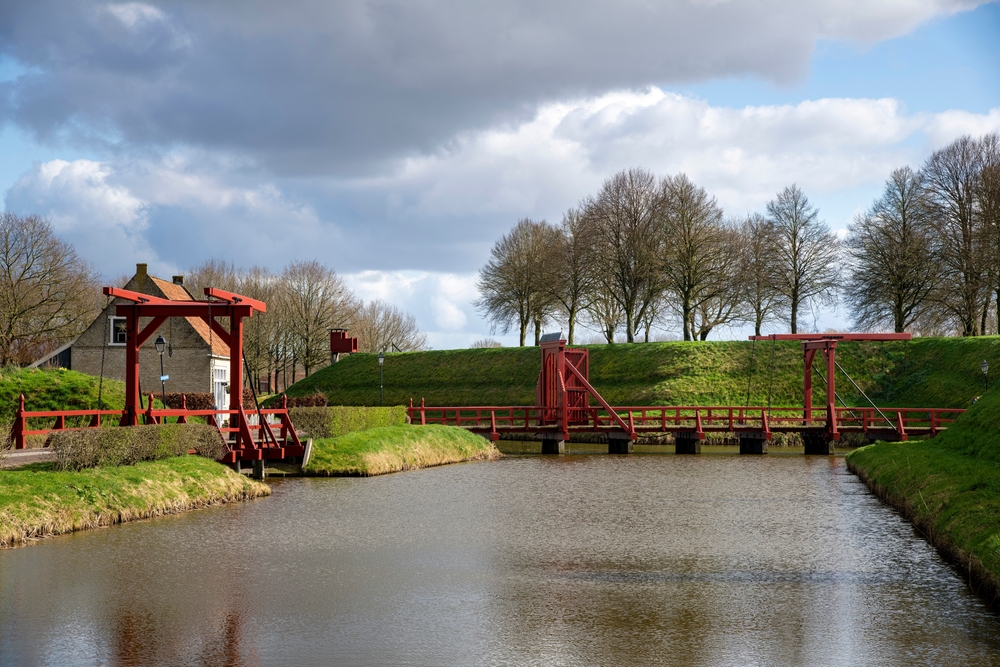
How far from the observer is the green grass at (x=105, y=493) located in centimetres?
1259

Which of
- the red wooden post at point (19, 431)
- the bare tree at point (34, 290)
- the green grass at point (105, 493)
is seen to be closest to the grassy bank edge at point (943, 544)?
the green grass at point (105, 493)

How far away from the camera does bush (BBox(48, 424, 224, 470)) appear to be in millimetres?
14664

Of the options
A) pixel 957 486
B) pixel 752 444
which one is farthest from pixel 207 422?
pixel 752 444

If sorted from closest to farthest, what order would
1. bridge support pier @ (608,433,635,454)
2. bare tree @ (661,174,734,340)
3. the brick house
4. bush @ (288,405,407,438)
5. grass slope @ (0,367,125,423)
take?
1. bush @ (288,405,407,438)
2. grass slope @ (0,367,125,423)
3. bridge support pier @ (608,433,635,454)
4. the brick house
5. bare tree @ (661,174,734,340)

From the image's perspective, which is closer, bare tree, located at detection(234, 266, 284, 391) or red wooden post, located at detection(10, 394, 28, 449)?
red wooden post, located at detection(10, 394, 28, 449)

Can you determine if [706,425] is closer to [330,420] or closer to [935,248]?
[330,420]

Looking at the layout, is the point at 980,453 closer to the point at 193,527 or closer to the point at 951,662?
the point at 951,662

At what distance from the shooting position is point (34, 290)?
44.1 meters

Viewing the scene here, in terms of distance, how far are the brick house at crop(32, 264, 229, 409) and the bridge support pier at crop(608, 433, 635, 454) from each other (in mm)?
18043

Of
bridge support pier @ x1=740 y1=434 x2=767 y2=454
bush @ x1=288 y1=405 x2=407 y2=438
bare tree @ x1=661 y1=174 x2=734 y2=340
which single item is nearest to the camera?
bush @ x1=288 y1=405 x2=407 y2=438

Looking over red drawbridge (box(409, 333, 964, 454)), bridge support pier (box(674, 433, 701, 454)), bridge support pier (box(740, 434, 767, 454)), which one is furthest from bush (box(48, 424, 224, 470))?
bridge support pier (box(740, 434, 767, 454))

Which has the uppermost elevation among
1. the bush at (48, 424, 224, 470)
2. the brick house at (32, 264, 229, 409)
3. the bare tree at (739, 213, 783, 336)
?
the bare tree at (739, 213, 783, 336)

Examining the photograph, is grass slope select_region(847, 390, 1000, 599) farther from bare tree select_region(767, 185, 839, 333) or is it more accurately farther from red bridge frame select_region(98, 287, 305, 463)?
bare tree select_region(767, 185, 839, 333)

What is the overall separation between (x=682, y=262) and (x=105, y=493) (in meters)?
40.9
